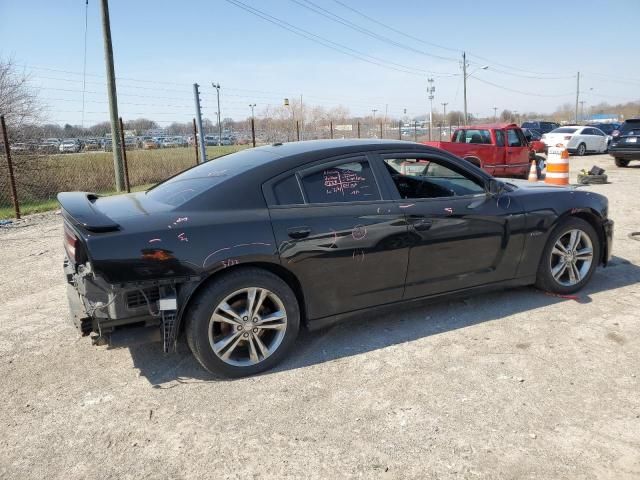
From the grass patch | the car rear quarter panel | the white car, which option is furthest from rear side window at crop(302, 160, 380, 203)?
the white car

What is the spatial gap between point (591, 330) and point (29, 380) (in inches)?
166

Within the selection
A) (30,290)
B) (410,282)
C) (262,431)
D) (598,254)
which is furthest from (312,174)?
(30,290)

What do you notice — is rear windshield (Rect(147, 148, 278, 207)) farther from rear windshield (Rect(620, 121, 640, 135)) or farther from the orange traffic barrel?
rear windshield (Rect(620, 121, 640, 135))

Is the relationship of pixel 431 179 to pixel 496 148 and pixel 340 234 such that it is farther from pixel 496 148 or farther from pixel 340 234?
pixel 496 148

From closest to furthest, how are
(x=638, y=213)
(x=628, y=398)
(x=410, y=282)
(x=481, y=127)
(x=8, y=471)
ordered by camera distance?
(x=8, y=471), (x=628, y=398), (x=410, y=282), (x=638, y=213), (x=481, y=127)

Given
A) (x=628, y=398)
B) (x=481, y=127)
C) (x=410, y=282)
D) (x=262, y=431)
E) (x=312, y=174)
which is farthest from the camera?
(x=481, y=127)

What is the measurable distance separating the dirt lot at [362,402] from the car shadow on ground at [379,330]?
0.7 inches

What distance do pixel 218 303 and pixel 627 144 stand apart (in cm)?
1826

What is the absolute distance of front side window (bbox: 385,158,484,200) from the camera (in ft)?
13.1

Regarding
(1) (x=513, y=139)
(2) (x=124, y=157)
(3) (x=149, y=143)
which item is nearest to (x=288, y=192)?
(2) (x=124, y=157)

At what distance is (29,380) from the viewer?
10.9ft

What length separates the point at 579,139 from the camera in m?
23.5

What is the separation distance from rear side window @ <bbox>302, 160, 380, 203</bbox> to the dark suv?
16.9 m

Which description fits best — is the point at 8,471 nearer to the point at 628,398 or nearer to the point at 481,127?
the point at 628,398
